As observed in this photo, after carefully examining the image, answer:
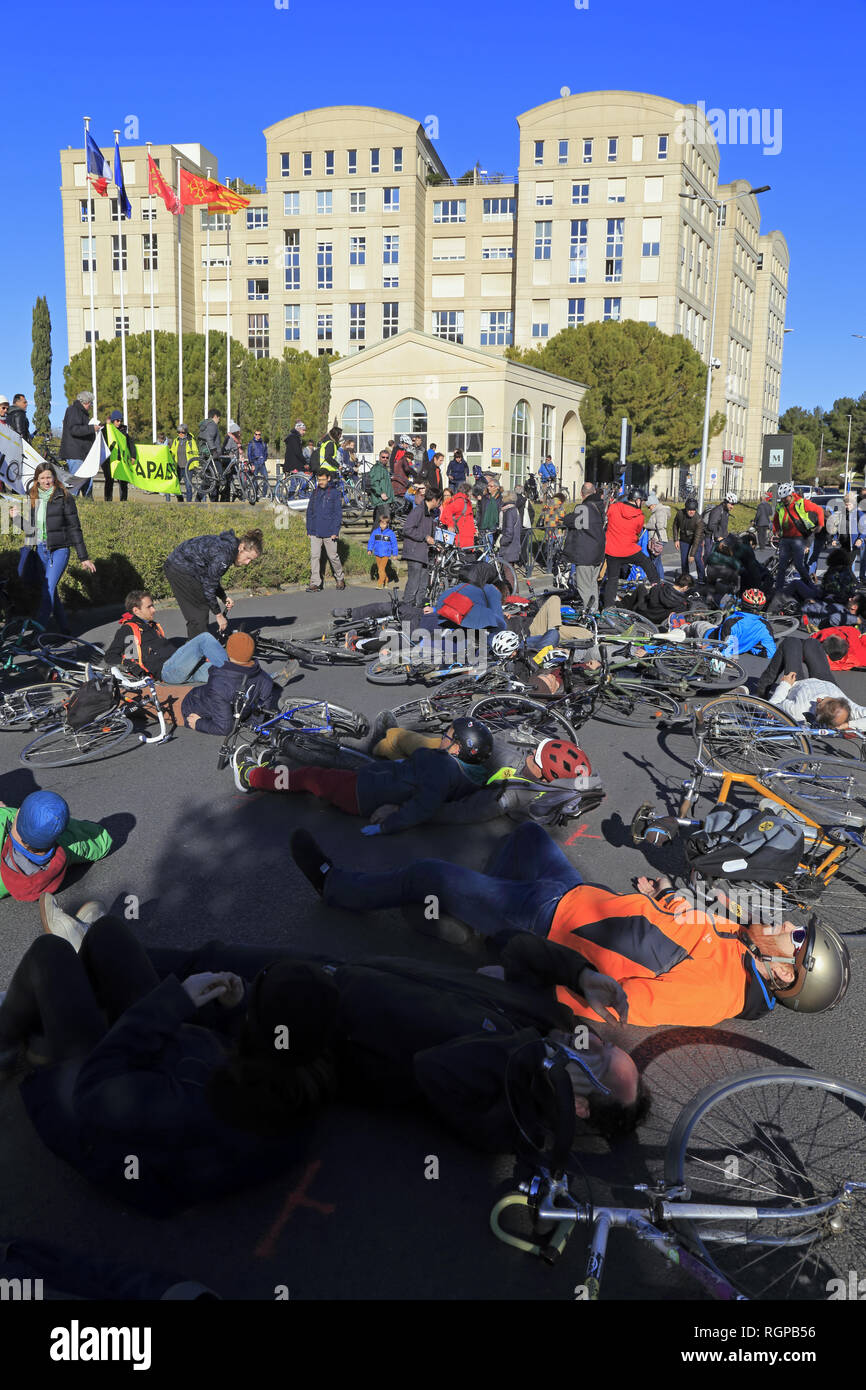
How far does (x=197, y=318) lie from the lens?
79.4 meters

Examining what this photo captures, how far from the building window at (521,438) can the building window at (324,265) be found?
31.5 meters

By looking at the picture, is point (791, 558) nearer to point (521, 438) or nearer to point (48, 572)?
point (48, 572)

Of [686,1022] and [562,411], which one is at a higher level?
[562,411]

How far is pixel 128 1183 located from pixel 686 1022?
2.14 metres

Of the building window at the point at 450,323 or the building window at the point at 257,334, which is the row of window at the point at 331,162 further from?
the building window at the point at 257,334

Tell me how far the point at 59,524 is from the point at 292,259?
70.5 meters

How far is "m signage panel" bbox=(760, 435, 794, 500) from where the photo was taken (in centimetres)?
3428

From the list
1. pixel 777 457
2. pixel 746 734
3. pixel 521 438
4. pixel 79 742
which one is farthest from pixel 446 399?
pixel 746 734

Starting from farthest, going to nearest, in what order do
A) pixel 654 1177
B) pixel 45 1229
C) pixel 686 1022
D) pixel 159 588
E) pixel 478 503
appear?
1. pixel 478 503
2. pixel 159 588
3. pixel 686 1022
4. pixel 654 1177
5. pixel 45 1229

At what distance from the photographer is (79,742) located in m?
7.68

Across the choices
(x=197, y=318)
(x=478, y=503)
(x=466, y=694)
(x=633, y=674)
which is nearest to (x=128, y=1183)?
(x=466, y=694)

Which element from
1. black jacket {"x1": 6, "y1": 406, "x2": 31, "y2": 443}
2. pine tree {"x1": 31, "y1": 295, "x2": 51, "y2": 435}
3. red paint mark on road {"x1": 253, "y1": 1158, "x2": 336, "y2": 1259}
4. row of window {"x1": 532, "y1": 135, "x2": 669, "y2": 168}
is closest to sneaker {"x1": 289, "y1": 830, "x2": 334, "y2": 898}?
red paint mark on road {"x1": 253, "y1": 1158, "x2": 336, "y2": 1259}

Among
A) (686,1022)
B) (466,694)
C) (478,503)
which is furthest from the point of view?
(478,503)

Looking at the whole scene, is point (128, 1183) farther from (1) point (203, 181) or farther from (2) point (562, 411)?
(2) point (562, 411)
